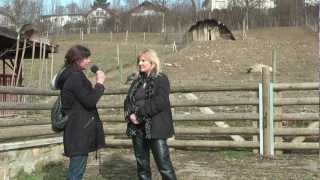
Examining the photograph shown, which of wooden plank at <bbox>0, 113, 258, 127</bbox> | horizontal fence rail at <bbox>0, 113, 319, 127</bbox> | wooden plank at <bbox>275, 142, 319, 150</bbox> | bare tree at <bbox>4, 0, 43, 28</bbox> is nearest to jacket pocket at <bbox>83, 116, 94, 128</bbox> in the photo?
horizontal fence rail at <bbox>0, 113, 319, 127</bbox>

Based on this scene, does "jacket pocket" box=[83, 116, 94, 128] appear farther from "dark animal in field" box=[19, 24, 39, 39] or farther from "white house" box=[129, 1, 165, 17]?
"white house" box=[129, 1, 165, 17]

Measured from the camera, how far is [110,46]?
52.8 meters

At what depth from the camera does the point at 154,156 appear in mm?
6344

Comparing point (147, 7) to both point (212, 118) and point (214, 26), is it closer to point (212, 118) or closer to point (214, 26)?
point (214, 26)

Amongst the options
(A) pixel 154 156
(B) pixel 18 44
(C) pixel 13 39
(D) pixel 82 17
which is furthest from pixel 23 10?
(A) pixel 154 156

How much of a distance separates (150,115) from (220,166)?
250 centimetres

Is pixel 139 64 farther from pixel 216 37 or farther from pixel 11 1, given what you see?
pixel 11 1

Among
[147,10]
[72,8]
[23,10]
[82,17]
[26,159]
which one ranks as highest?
[72,8]

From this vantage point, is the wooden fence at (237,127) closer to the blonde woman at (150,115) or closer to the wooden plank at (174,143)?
the wooden plank at (174,143)

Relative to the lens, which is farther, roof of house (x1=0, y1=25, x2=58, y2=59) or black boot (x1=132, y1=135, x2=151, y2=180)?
roof of house (x1=0, y1=25, x2=58, y2=59)

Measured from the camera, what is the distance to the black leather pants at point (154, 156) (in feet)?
20.6

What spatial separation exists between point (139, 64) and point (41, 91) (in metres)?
3.89

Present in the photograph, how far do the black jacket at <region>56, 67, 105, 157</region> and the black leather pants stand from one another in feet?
2.42

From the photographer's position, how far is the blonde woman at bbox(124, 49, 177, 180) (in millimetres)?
6203
